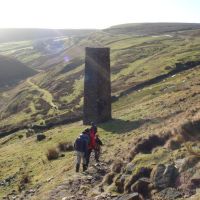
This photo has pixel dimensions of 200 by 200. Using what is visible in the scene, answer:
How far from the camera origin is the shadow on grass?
3241 centimetres

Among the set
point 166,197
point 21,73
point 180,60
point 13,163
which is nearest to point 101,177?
point 166,197

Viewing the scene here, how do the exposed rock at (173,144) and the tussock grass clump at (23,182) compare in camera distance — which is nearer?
the exposed rock at (173,144)

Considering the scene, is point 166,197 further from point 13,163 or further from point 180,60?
point 180,60

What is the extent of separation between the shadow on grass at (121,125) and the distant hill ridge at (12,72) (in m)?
114

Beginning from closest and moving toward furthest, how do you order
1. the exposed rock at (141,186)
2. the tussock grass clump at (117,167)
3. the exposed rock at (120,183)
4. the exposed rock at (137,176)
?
the exposed rock at (141,186)
the exposed rock at (137,176)
the exposed rock at (120,183)
the tussock grass clump at (117,167)

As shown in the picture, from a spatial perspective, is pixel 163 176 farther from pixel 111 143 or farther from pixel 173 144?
pixel 111 143

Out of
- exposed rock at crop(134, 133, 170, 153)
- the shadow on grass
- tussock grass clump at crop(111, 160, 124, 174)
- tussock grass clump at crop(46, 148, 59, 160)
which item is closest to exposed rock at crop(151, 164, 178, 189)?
tussock grass clump at crop(111, 160, 124, 174)

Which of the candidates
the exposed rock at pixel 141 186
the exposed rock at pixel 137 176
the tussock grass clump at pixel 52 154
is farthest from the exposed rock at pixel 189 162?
the tussock grass clump at pixel 52 154

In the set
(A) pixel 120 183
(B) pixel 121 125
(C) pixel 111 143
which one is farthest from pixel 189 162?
(B) pixel 121 125

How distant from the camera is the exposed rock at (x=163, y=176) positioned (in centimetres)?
1534

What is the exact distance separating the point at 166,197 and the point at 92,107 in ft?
83.2

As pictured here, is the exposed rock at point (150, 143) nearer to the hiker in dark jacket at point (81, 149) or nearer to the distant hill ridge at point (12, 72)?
the hiker in dark jacket at point (81, 149)

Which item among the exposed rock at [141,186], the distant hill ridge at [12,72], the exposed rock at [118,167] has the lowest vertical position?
the distant hill ridge at [12,72]

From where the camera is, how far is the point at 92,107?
39656 millimetres
